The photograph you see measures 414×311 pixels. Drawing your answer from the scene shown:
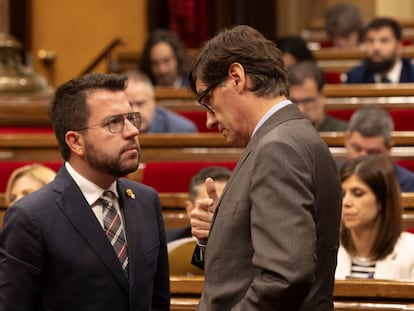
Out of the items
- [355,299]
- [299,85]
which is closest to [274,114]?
[355,299]

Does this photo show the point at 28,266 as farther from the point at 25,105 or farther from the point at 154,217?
the point at 25,105

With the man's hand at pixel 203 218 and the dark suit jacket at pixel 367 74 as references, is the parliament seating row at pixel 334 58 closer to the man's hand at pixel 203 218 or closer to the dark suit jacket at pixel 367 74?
the dark suit jacket at pixel 367 74

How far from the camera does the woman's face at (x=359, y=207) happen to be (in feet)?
8.86

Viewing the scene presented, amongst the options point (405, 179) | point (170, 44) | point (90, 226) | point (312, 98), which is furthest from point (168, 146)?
point (90, 226)

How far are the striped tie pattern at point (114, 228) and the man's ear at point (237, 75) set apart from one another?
1.50 feet

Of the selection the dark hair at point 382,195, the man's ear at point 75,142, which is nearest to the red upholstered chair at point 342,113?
the dark hair at point 382,195

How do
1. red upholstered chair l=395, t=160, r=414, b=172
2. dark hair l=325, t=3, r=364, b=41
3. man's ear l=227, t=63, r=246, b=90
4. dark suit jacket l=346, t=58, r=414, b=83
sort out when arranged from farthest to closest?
dark hair l=325, t=3, r=364, b=41
dark suit jacket l=346, t=58, r=414, b=83
red upholstered chair l=395, t=160, r=414, b=172
man's ear l=227, t=63, r=246, b=90

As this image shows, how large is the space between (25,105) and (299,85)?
1092 millimetres

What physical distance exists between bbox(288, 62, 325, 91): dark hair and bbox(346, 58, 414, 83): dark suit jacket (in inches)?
38.2

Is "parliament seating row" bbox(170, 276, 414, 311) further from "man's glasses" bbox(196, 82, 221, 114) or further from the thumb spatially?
"man's glasses" bbox(196, 82, 221, 114)

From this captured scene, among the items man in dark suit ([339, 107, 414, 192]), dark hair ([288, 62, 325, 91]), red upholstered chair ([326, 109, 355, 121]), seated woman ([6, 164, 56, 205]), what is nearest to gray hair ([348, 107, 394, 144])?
man in dark suit ([339, 107, 414, 192])

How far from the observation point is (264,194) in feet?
4.80

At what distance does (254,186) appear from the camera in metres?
1.48

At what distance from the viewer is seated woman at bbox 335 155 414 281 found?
8.61 ft
